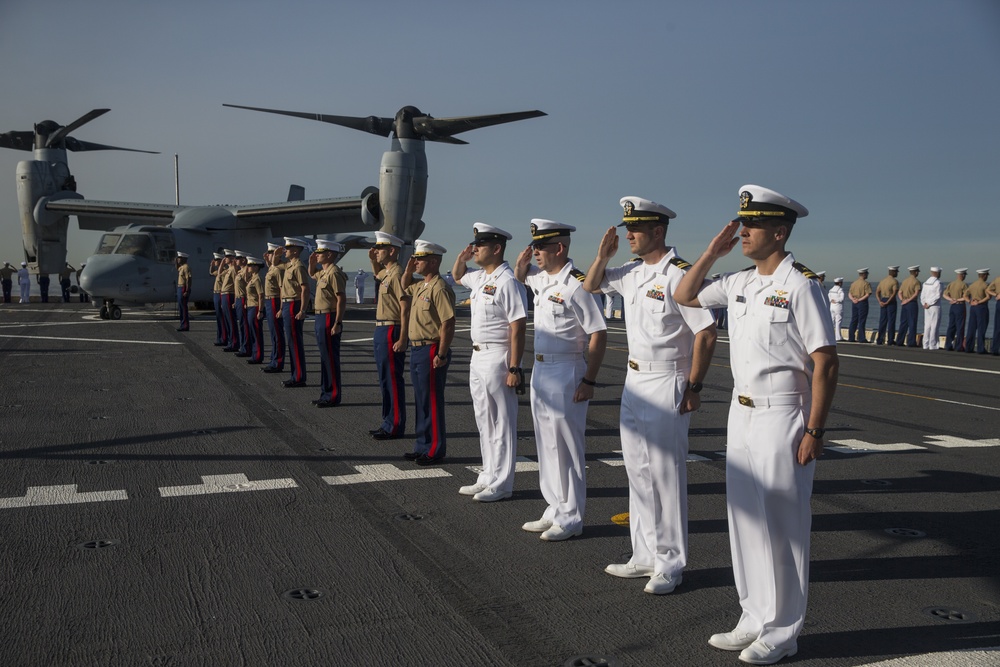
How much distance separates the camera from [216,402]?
9688 mm

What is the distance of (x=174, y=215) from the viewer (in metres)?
25.8

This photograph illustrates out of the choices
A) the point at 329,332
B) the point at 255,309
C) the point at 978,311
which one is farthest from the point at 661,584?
the point at 978,311

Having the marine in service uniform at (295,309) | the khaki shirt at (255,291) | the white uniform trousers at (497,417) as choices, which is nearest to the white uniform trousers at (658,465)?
the white uniform trousers at (497,417)

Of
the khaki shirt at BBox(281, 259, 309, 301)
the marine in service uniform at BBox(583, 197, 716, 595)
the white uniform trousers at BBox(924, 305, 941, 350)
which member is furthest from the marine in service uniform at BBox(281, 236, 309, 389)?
the white uniform trousers at BBox(924, 305, 941, 350)

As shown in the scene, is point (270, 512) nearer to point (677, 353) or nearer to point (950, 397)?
point (677, 353)

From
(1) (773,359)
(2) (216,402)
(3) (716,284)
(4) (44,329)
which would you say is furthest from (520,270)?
(4) (44,329)

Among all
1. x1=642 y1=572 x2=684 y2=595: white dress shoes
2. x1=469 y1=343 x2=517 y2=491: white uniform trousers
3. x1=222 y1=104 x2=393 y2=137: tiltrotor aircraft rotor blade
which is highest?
x1=222 y1=104 x2=393 y2=137: tiltrotor aircraft rotor blade

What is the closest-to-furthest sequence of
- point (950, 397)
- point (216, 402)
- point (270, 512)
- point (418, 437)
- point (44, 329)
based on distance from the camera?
point (270, 512), point (418, 437), point (216, 402), point (950, 397), point (44, 329)

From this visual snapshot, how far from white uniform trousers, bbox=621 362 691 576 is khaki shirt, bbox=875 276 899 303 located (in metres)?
18.2

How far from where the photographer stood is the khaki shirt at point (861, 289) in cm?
2122

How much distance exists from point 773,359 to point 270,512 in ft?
11.5

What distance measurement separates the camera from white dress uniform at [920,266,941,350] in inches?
777

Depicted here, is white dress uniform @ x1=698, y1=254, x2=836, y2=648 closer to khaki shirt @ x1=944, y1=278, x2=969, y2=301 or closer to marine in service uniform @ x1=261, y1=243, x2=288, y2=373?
marine in service uniform @ x1=261, y1=243, x2=288, y2=373

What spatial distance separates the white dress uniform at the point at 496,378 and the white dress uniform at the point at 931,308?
17.2 metres
